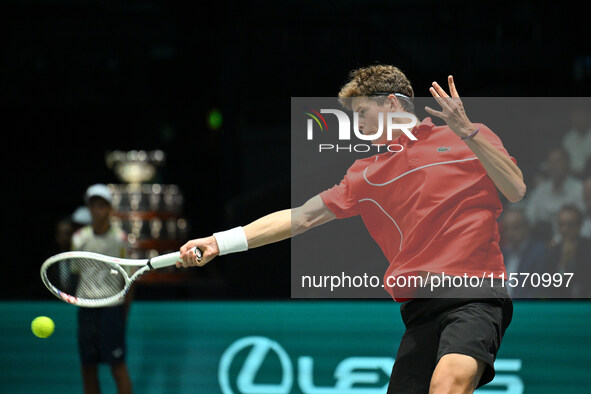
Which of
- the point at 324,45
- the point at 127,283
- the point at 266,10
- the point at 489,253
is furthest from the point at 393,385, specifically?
the point at 266,10

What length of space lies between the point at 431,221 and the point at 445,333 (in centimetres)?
48

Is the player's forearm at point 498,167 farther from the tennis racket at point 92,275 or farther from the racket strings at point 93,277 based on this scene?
the racket strings at point 93,277

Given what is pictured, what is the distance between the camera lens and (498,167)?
3.24 metres

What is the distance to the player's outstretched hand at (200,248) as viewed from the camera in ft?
10.8

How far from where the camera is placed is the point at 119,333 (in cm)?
499

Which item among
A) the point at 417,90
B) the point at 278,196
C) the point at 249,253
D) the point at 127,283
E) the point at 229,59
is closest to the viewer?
the point at 127,283

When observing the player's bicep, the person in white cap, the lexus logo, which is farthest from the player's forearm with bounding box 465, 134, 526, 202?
the person in white cap

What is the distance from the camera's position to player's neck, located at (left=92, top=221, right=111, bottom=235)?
5.12 metres

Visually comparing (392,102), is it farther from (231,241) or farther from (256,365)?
(256,365)

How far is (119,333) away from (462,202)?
2473 mm

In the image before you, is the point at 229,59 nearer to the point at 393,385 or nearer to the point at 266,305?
the point at 266,305

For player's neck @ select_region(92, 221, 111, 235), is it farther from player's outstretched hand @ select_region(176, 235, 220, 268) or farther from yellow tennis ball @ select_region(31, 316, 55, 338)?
player's outstretched hand @ select_region(176, 235, 220, 268)

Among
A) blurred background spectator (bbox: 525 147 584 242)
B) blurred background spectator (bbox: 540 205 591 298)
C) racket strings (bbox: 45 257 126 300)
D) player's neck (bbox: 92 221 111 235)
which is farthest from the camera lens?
player's neck (bbox: 92 221 111 235)

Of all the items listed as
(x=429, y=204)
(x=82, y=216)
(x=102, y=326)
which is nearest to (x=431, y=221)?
(x=429, y=204)
